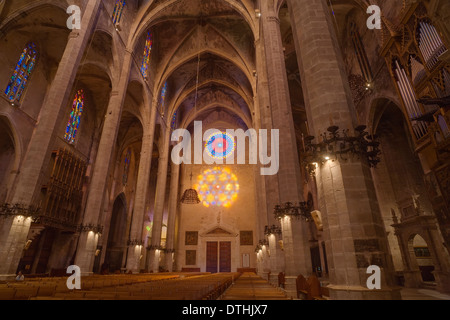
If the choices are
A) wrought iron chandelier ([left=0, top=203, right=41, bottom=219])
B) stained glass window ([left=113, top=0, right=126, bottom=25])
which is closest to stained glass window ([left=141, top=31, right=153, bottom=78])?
stained glass window ([left=113, top=0, right=126, bottom=25])

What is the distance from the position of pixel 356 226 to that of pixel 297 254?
3669 millimetres

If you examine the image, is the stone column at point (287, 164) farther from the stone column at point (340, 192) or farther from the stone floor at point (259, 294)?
the stone column at point (340, 192)

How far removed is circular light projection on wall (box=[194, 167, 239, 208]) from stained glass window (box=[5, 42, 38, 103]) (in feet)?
59.9

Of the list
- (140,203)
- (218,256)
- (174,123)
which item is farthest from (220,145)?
(140,203)

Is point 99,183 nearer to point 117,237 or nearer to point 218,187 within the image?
point 117,237

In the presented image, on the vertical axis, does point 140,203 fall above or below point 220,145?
below

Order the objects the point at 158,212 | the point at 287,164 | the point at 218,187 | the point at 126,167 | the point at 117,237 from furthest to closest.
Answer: the point at 218,187
the point at 126,167
the point at 117,237
the point at 158,212
the point at 287,164

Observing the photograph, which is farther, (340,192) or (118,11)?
(118,11)

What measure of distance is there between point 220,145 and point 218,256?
13.4m

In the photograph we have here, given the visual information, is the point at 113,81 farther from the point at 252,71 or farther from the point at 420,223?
the point at 420,223

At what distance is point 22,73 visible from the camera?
14031mm

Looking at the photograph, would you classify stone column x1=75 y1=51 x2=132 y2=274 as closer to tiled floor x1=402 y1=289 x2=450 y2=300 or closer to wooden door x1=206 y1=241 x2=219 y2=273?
tiled floor x1=402 y1=289 x2=450 y2=300

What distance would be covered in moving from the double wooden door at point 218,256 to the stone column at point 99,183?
616 inches

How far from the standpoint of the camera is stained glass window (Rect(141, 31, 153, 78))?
748 inches
